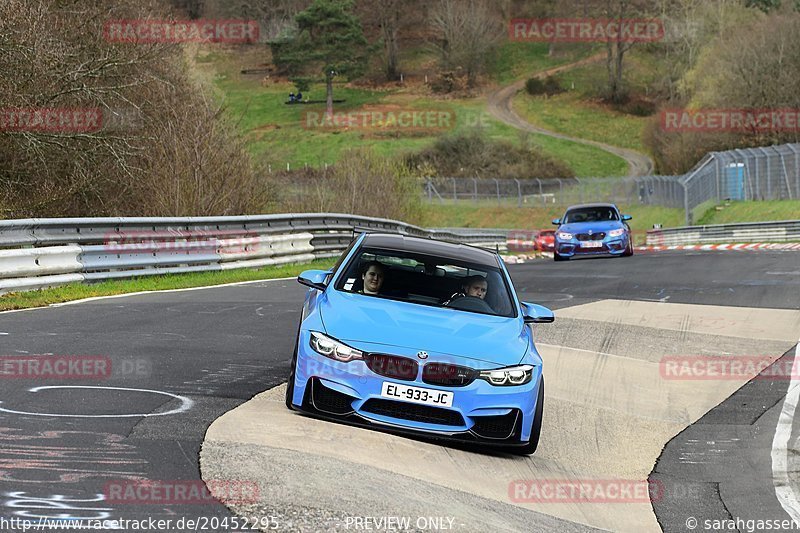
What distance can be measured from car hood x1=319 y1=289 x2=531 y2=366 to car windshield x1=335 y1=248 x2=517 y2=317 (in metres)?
0.23

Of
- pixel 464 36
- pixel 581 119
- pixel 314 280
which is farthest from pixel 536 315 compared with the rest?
pixel 464 36

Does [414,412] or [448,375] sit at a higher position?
[448,375]

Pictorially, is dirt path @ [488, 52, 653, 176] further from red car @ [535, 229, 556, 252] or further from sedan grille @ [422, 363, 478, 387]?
sedan grille @ [422, 363, 478, 387]

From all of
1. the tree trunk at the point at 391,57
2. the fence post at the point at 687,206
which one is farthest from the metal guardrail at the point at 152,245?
the tree trunk at the point at 391,57

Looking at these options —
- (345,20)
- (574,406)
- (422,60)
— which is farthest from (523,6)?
(574,406)

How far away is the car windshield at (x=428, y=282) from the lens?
9.54m

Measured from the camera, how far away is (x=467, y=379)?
324 inches

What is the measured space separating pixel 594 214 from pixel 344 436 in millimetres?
24652

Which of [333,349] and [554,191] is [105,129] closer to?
[333,349]

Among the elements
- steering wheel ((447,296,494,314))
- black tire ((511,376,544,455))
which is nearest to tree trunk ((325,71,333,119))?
steering wheel ((447,296,494,314))

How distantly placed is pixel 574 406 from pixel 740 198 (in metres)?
49.2

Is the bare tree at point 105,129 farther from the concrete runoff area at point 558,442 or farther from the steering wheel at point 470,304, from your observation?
the steering wheel at point 470,304

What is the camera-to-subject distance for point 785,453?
→ 912 cm

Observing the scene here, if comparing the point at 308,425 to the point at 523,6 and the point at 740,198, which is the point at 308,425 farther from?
the point at 523,6
